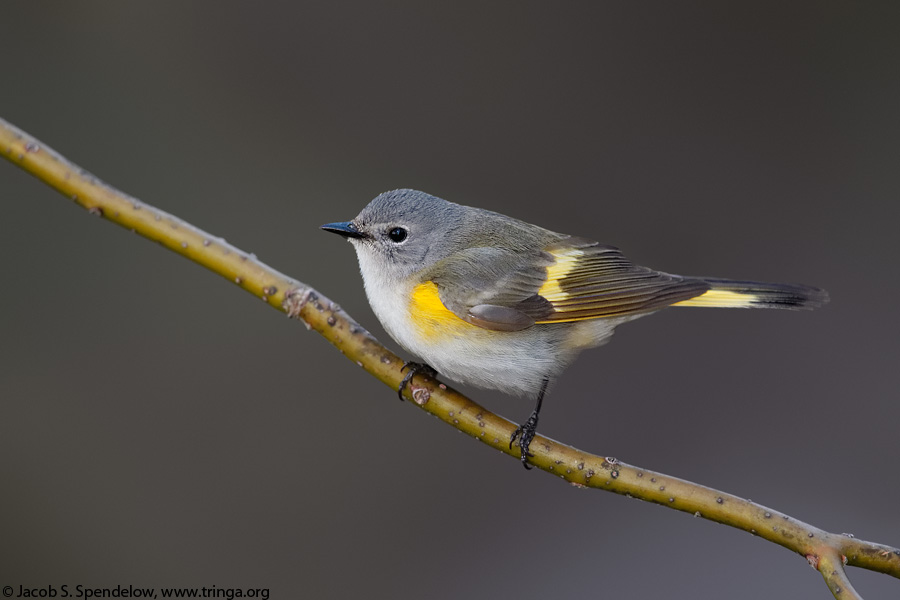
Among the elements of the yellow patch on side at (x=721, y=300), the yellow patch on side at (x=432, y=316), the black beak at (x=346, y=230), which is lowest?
the yellow patch on side at (x=432, y=316)

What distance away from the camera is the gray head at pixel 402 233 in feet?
6.82

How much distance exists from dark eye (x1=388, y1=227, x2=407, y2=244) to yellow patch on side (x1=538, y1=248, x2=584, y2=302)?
0.40 metres

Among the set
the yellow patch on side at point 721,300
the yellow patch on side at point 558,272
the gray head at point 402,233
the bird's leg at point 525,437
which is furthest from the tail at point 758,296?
the gray head at point 402,233

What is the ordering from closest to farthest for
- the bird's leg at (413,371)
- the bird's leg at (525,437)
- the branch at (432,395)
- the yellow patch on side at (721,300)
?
the branch at (432,395), the bird's leg at (525,437), the bird's leg at (413,371), the yellow patch on side at (721,300)

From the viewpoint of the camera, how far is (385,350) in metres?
1.87

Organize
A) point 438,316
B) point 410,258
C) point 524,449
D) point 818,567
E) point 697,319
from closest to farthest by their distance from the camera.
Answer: point 818,567 → point 524,449 → point 438,316 → point 410,258 → point 697,319

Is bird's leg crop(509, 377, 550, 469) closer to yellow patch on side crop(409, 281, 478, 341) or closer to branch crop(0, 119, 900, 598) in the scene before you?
branch crop(0, 119, 900, 598)

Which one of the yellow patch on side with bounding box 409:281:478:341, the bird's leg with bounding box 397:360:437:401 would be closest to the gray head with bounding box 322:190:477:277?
the yellow patch on side with bounding box 409:281:478:341

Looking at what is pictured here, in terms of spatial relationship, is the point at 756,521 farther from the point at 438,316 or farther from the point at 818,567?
the point at 438,316

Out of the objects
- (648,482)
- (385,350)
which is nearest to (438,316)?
(385,350)

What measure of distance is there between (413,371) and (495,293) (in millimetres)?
294

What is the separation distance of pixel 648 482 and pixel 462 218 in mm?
909

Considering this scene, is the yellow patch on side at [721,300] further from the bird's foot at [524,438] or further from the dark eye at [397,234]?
the dark eye at [397,234]

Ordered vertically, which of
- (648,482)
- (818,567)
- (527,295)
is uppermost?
(527,295)
